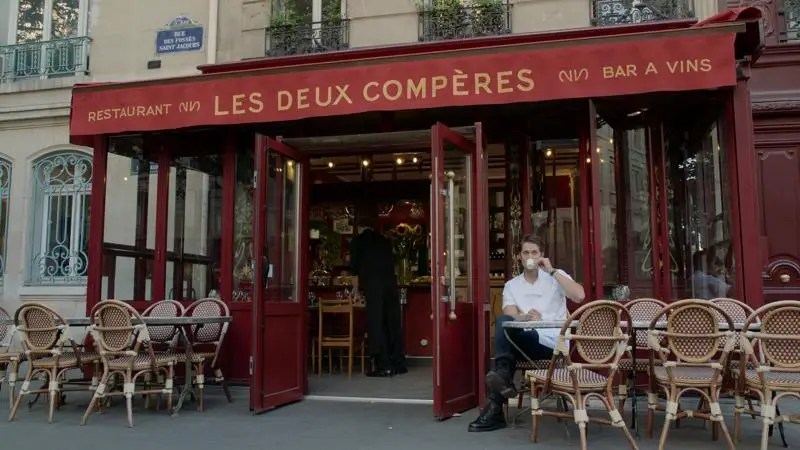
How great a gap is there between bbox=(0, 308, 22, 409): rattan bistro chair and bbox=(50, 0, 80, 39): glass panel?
5.98 metres

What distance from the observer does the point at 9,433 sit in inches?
204

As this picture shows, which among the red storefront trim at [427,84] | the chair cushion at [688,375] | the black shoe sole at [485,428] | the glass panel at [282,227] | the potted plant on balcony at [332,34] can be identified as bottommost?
the black shoe sole at [485,428]

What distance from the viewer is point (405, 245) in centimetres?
1042

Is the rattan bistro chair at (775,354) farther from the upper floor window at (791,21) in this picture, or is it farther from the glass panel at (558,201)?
the upper floor window at (791,21)

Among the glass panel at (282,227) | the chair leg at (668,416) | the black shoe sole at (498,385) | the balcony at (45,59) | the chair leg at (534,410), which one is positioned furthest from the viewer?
the balcony at (45,59)

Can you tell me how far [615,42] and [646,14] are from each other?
261 cm

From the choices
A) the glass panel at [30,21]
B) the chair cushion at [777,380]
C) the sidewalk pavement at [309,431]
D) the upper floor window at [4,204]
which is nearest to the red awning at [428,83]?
the chair cushion at [777,380]

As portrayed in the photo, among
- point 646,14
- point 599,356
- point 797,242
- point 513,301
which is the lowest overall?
point 599,356

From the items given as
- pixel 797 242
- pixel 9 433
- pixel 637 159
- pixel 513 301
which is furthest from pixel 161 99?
pixel 797 242

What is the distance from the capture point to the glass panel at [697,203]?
20.9 feet

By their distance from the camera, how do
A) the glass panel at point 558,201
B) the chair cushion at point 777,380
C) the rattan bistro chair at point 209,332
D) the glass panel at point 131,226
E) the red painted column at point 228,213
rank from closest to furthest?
the chair cushion at point 777,380
the rattan bistro chair at point 209,332
the glass panel at point 558,201
the red painted column at point 228,213
the glass panel at point 131,226

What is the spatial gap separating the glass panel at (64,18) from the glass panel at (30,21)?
231 millimetres

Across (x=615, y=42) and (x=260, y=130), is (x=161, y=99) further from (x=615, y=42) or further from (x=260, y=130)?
(x=615, y=42)

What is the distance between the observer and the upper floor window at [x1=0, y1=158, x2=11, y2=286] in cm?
1079
